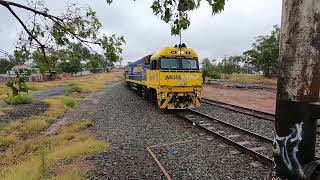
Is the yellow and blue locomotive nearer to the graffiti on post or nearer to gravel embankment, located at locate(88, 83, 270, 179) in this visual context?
gravel embankment, located at locate(88, 83, 270, 179)

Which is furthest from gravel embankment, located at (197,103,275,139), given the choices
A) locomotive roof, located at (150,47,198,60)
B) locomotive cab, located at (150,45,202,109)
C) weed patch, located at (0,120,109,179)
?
weed patch, located at (0,120,109,179)

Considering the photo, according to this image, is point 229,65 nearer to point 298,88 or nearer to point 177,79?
point 177,79

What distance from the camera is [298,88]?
180 centimetres

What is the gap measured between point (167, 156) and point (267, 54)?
47.1 metres

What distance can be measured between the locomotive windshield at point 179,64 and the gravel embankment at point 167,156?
374cm

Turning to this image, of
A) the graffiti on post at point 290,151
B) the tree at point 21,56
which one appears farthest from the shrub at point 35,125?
the graffiti on post at point 290,151

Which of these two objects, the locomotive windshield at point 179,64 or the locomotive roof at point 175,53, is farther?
the locomotive roof at point 175,53

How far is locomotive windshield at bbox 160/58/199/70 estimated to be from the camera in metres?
15.0

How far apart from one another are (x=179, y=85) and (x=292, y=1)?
12.9 metres

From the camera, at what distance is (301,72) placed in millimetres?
1783

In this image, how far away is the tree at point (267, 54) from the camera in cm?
4997

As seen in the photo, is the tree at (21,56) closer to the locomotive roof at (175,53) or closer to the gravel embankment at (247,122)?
the gravel embankment at (247,122)

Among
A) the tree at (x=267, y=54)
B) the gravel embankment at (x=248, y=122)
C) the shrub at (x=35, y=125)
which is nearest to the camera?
the gravel embankment at (x=248, y=122)

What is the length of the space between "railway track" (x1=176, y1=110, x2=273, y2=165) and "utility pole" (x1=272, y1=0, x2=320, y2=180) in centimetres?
513
